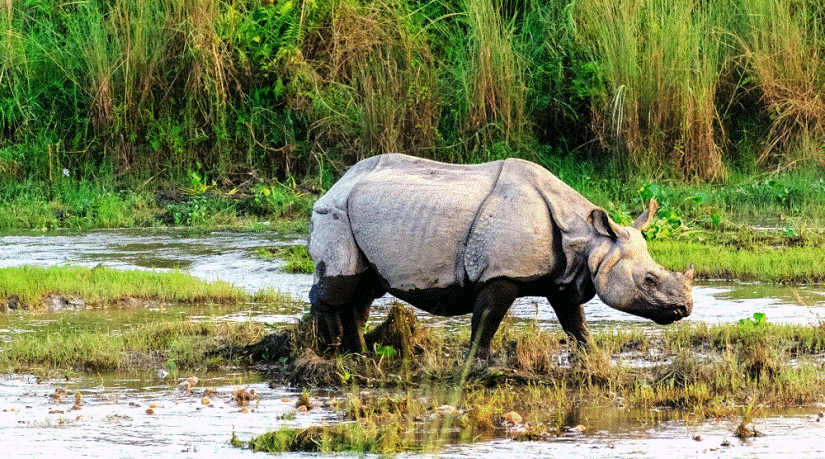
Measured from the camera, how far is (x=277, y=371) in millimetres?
7520

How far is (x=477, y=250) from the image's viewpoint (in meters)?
7.14

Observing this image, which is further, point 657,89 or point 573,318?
point 657,89

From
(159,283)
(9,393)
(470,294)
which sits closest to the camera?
(9,393)

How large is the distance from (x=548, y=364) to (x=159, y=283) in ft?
13.0

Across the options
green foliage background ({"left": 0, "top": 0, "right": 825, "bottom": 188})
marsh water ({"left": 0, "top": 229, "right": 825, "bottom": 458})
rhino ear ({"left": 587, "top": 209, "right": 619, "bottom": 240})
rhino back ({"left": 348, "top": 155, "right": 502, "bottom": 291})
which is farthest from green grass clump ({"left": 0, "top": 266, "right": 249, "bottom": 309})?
green foliage background ({"left": 0, "top": 0, "right": 825, "bottom": 188})

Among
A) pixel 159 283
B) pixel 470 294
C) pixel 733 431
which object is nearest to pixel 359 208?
pixel 470 294

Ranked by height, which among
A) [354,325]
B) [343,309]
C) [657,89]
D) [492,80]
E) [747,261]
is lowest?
[747,261]

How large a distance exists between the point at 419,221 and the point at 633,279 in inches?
46.7

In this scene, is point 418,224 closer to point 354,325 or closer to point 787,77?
point 354,325

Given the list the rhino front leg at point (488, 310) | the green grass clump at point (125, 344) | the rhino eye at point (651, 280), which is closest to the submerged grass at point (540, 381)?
the rhino front leg at point (488, 310)

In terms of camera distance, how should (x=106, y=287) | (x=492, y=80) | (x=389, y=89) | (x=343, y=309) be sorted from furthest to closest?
(x=389, y=89) < (x=492, y=80) < (x=106, y=287) < (x=343, y=309)

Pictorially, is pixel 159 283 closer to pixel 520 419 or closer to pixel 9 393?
pixel 9 393

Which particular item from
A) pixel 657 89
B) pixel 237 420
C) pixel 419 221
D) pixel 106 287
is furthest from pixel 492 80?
pixel 237 420

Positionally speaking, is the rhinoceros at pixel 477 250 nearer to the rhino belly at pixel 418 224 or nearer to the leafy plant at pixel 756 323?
the rhino belly at pixel 418 224
